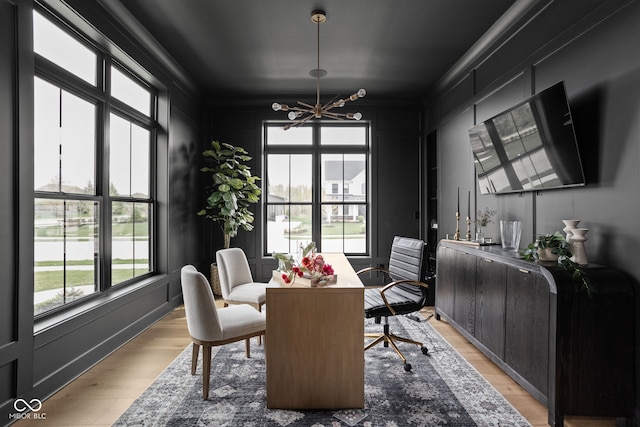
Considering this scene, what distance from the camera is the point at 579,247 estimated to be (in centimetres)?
212

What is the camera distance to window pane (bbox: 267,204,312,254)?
565 centimetres

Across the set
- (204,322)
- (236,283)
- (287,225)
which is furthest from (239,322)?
(287,225)

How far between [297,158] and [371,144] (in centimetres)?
119

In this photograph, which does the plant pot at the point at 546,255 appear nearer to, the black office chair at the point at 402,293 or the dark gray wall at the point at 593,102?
the dark gray wall at the point at 593,102

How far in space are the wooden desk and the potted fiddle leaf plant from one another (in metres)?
2.83

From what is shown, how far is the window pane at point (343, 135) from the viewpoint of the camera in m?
5.65

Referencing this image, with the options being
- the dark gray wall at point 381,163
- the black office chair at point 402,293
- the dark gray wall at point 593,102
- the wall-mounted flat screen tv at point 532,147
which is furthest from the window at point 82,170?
the dark gray wall at point 593,102

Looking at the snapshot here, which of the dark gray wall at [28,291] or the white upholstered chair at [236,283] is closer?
the dark gray wall at [28,291]

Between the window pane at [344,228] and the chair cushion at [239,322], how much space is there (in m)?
3.12

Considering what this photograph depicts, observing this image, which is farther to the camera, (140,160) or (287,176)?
(287,176)

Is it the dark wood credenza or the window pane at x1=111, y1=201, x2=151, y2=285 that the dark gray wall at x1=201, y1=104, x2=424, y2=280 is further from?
the dark wood credenza

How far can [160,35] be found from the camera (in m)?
3.56

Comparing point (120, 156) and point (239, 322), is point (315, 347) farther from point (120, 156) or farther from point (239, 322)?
point (120, 156)

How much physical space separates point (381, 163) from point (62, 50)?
4.08m
